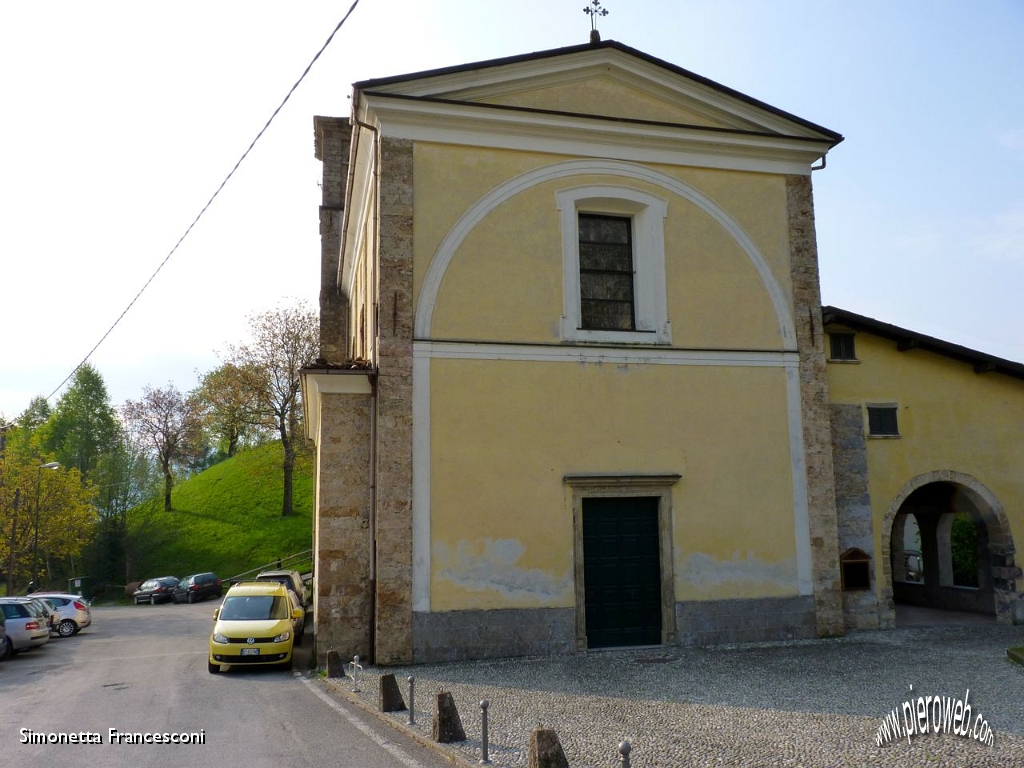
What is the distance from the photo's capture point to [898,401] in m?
15.0

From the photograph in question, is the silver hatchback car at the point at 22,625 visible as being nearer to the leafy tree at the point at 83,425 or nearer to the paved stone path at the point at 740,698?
the paved stone path at the point at 740,698

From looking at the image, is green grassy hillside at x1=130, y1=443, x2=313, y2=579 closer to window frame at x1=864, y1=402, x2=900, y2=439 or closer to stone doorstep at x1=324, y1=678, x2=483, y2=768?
stone doorstep at x1=324, y1=678, x2=483, y2=768

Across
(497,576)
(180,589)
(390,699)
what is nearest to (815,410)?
(497,576)

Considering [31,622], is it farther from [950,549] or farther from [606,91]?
[950,549]

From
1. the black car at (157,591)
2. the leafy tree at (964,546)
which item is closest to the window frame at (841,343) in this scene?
the leafy tree at (964,546)

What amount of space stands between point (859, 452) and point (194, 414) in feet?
146

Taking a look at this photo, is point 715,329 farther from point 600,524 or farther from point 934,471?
point 934,471

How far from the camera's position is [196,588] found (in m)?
35.5

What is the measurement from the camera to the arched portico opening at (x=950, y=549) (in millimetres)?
14695

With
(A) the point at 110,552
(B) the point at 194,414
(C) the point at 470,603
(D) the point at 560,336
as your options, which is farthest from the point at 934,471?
(B) the point at 194,414

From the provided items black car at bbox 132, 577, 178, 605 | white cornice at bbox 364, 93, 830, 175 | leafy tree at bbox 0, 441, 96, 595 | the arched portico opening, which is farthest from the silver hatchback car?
leafy tree at bbox 0, 441, 96, 595

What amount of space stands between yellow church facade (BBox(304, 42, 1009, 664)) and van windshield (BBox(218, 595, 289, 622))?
1928 mm

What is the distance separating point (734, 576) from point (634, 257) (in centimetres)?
559

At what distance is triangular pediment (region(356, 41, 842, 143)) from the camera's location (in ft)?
43.5
